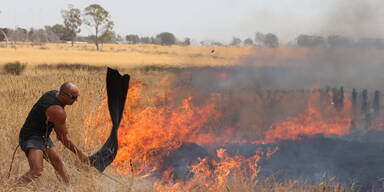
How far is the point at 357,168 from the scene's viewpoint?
36.5 feet

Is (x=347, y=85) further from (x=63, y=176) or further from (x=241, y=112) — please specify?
(x=63, y=176)

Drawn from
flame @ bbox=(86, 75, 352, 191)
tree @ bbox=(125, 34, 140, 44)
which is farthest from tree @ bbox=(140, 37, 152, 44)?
flame @ bbox=(86, 75, 352, 191)

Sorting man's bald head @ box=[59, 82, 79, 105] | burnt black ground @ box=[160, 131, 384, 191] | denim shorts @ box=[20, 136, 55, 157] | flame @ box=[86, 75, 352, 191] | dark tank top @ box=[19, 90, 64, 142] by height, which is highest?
man's bald head @ box=[59, 82, 79, 105]

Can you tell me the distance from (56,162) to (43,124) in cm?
69

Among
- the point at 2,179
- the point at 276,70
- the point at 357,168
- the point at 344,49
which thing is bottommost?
the point at 357,168

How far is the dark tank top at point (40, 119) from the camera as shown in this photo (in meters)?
5.23

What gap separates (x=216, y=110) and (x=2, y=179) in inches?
350

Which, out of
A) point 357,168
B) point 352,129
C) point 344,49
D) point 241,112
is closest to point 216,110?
point 241,112

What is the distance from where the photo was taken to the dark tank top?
5.23 meters

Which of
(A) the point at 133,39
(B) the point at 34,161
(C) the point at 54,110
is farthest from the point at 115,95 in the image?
(A) the point at 133,39

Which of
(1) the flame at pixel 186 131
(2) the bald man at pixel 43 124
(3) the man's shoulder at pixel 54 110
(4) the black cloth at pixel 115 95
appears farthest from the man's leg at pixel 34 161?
(1) the flame at pixel 186 131

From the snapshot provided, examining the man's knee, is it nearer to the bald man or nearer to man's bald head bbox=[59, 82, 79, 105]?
the bald man

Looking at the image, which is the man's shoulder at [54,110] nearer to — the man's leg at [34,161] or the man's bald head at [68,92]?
the man's bald head at [68,92]

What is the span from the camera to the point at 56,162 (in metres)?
5.61
